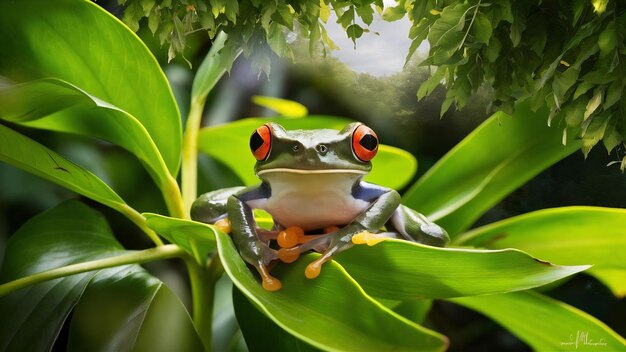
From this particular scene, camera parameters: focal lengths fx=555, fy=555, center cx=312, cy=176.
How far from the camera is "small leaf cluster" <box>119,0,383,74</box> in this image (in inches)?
58.3

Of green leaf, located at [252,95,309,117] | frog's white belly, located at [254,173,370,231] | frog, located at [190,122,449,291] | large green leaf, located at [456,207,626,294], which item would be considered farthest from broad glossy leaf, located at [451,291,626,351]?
green leaf, located at [252,95,309,117]

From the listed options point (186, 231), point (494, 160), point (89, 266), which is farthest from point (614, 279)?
point (89, 266)

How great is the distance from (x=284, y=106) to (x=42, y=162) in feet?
3.04

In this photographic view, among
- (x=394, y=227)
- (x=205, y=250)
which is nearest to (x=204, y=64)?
(x=205, y=250)

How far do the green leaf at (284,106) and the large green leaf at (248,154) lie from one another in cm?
14

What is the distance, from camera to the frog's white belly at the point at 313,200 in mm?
1182

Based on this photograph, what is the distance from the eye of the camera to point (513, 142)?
5.34ft

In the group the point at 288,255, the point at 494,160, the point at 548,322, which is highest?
the point at 494,160

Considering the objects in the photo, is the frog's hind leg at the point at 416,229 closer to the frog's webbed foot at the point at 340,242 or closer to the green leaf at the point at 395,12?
the frog's webbed foot at the point at 340,242

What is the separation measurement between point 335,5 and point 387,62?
0.47 m

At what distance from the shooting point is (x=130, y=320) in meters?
1.41

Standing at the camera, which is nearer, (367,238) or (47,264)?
(367,238)

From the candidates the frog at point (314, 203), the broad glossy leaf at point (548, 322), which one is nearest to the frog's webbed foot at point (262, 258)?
the frog at point (314, 203)

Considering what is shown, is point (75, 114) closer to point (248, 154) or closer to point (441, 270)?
point (248, 154)
